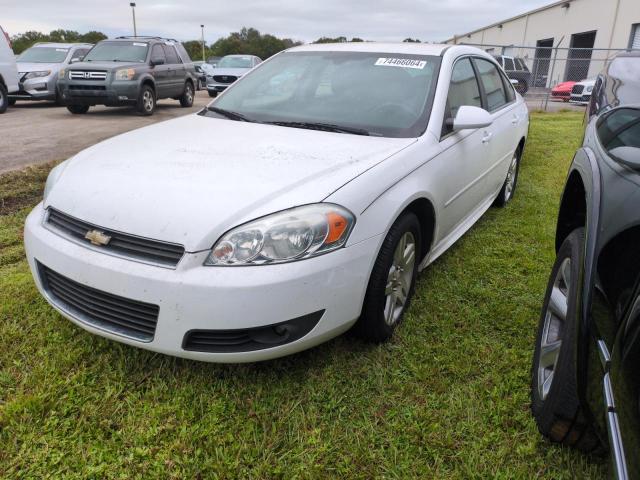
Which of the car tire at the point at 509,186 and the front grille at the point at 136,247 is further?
the car tire at the point at 509,186

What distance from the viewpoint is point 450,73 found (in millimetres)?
3291

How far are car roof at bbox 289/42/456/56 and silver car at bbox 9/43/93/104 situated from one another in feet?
34.7

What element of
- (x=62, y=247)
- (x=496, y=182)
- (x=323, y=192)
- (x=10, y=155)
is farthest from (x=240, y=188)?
(x=10, y=155)

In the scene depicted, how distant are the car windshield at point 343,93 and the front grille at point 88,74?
27.7 feet

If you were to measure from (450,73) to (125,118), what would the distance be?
30.6ft

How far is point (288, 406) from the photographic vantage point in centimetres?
218

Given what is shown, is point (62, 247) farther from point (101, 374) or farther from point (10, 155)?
point (10, 155)

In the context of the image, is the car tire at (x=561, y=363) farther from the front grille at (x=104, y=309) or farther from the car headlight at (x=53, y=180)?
the car headlight at (x=53, y=180)

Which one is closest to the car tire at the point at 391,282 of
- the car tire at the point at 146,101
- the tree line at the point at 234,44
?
the car tire at the point at 146,101

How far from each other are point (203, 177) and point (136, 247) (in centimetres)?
43

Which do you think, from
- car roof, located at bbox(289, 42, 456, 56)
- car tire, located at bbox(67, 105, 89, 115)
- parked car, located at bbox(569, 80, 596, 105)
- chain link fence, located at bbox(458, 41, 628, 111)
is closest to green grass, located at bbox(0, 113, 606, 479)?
car roof, located at bbox(289, 42, 456, 56)

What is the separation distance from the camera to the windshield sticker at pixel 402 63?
10.8ft

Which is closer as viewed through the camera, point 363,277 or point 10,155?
point 363,277

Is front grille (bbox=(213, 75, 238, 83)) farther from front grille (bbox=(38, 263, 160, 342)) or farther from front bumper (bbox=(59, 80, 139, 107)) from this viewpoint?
front grille (bbox=(38, 263, 160, 342))
